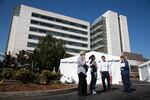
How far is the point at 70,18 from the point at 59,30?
8830 mm

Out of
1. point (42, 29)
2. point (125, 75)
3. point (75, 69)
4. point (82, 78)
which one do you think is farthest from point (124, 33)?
point (82, 78)

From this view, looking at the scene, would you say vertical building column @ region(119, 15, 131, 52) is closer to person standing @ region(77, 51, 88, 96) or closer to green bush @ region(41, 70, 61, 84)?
green bush @ region(41, 70, 61, 84)

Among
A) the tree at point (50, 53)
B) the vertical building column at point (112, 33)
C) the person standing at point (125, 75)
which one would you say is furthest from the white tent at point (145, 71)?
the vertical building column at point (112, 33)

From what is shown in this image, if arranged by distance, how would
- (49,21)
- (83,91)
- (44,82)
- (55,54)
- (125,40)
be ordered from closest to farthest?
(83,91)
(44,82)
(55,54)
(49,21)
(125,40)

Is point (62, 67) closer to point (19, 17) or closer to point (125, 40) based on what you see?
point (19, 17)

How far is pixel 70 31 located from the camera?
60.2m

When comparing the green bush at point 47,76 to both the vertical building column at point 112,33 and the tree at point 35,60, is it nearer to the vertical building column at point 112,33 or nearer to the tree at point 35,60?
the tree at point 35,60

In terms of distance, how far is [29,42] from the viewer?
49.7 metres

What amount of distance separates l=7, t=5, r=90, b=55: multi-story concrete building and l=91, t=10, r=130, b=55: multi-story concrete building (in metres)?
4.20

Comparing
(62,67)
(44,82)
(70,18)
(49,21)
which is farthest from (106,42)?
(44,82)

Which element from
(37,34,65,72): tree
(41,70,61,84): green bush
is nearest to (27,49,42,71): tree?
(37,34,65,72): tree

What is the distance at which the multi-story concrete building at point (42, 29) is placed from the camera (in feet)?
161

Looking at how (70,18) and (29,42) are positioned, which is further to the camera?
(70,18)

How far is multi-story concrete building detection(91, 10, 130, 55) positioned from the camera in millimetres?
57656
